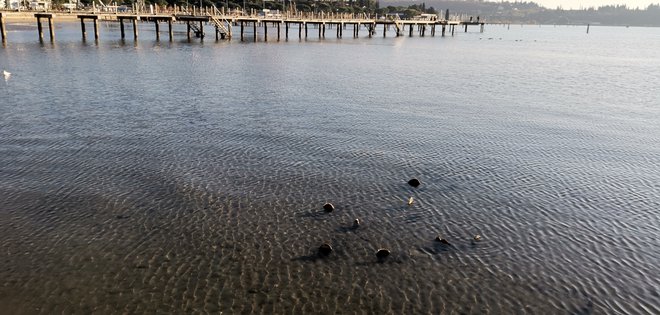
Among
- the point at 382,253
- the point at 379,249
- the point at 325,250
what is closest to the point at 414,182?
the point at 379,249

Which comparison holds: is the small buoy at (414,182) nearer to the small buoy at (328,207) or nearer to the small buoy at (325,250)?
the small buoy at (328,207)

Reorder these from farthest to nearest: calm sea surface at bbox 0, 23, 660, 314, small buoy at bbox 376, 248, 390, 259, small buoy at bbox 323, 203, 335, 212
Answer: small buoy at bbox 323, 203, 335, 212 → small buoy at bbox 376, 248, 390, 259 → calm sea surface at bbox 0, 23, 660, 314

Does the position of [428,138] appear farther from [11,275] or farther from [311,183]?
[11,275]

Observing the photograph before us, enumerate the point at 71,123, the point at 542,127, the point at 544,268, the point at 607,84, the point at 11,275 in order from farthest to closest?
the point at 607,84 < the point at 542,127 < the point at 71,123 < the point at 544,268 < the point at 11,275

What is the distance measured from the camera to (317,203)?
13.5m

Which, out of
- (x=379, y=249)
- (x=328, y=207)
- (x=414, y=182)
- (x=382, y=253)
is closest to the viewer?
(x=382, y=253)

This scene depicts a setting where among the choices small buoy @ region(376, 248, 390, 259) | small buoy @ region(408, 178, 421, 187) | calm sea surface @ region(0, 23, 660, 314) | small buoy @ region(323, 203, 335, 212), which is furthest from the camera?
small buoy @ region(408, 178, 421, 187)

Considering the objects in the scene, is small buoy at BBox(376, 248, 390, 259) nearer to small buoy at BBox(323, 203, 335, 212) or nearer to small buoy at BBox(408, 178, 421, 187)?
small buoy at BBox(323, 203, 335, 212)

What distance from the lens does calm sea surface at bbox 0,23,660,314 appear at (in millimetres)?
9445

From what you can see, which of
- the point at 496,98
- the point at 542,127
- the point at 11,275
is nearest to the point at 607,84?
the point at 496,98

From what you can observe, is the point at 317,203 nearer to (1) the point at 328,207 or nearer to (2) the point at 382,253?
(1) the point at 328,207

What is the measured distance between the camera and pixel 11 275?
9422 millimetres

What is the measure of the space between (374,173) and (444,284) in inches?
259

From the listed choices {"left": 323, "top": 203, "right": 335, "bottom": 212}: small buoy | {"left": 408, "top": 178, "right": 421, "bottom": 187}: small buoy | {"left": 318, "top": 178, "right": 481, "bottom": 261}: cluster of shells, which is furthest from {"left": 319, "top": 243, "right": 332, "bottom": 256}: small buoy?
{"left": 408, "top": 178, "right": 421, "bottom": 187}: small buoy
